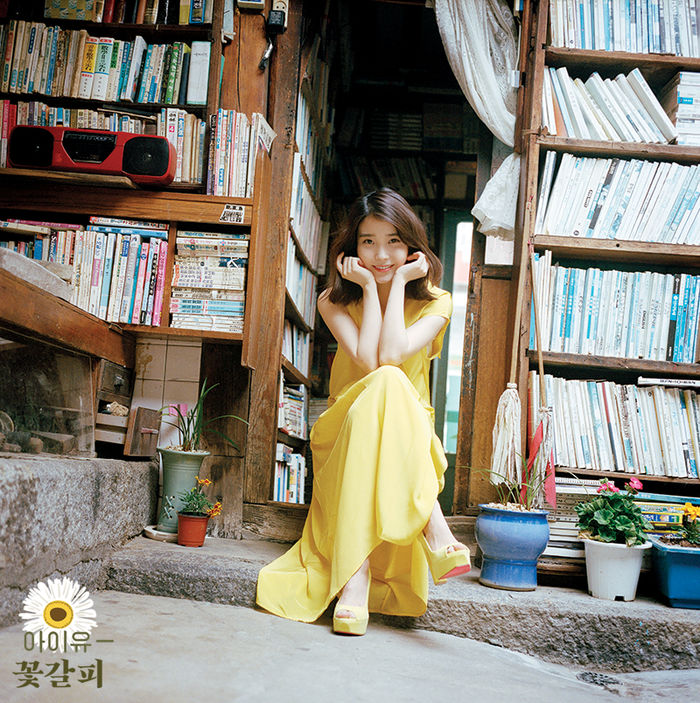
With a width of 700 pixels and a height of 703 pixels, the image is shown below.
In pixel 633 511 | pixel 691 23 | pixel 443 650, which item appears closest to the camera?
pixel 443 650

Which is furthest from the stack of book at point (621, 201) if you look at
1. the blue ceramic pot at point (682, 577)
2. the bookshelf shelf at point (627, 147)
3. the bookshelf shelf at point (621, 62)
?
the blue ceramic pot at point (682, 577)

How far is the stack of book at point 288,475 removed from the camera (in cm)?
295

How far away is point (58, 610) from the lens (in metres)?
1.46

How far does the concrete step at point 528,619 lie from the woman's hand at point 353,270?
0.86 meters

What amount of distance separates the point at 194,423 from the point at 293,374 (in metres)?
0.87

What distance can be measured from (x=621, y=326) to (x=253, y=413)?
1.31 meters

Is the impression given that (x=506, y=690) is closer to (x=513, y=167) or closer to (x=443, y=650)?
(x=443, y=650)

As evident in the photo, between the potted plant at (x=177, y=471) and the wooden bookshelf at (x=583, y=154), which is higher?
the wooden bookshelf at (x=583, y=154)

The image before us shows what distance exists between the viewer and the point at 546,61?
8.55 feet

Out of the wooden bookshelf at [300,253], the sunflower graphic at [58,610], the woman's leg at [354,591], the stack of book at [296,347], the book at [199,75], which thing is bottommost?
the sunflower graphic at [58,610]

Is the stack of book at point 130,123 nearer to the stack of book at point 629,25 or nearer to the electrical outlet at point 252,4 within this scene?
the electrical outlet at point 252,4

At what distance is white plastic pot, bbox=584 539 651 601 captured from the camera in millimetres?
2037

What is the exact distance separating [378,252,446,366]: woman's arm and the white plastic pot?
787mm

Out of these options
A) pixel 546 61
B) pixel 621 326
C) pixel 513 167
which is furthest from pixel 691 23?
pixel 621 326
